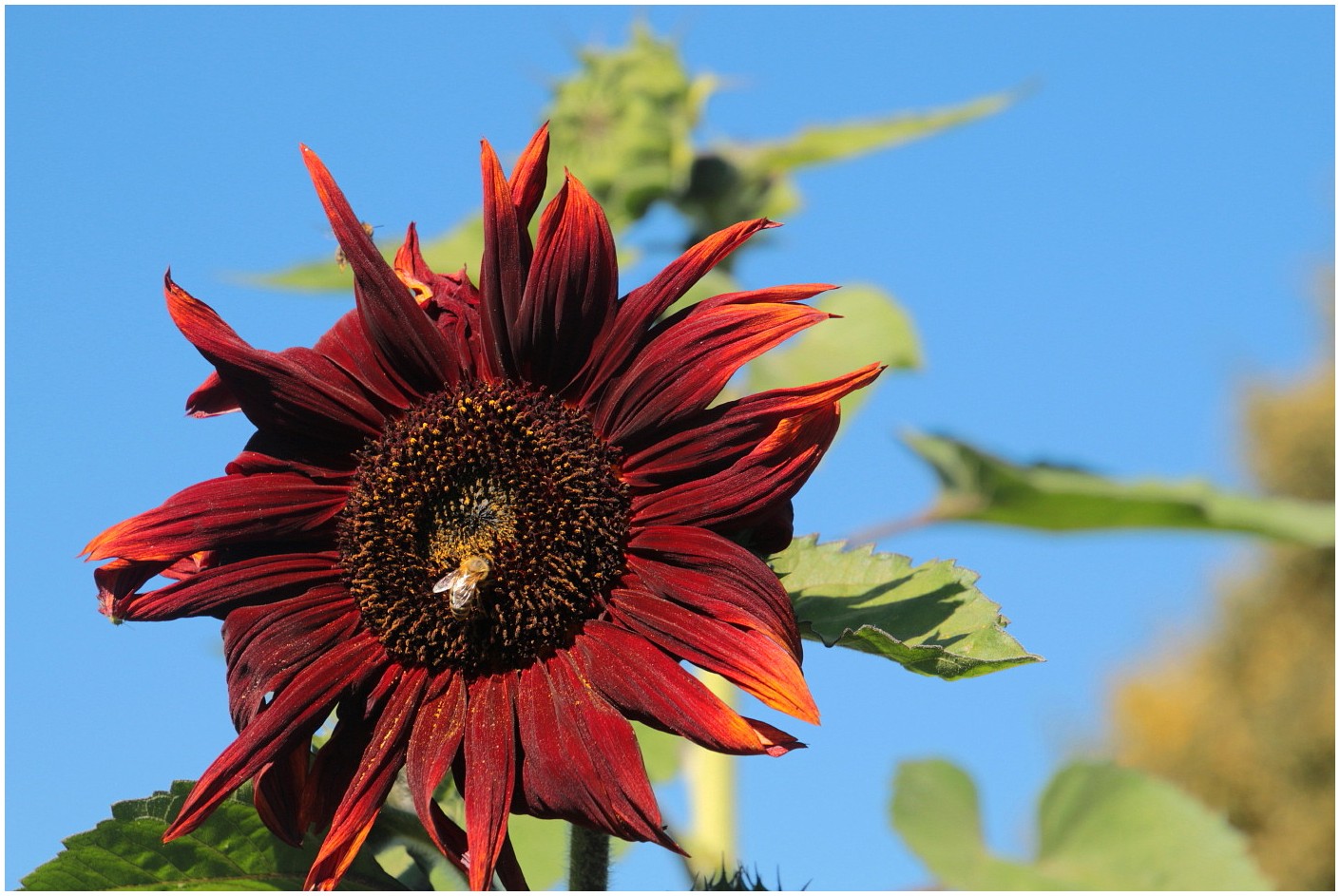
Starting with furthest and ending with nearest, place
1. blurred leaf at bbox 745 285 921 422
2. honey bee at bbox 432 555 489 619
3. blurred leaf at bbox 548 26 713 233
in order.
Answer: blurred leaf at bbox 548 26 713 233 < blurred leaf at bbox 745 285 921 422 < honey bee at bbox 432 555 489 619

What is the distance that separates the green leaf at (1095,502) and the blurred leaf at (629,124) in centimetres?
155

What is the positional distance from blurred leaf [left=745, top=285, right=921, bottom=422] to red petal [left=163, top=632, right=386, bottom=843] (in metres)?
1.25

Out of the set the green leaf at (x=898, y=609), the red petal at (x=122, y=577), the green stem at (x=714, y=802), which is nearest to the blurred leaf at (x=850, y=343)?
the green stem at (x=714, y=802)

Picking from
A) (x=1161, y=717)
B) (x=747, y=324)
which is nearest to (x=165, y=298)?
(x=747, y=324)

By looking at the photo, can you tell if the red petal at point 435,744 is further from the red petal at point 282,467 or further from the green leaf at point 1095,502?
the green leaf at point 1095,502

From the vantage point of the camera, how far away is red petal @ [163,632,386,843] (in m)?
1.19

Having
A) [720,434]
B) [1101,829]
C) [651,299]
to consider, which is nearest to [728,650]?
[720,434]

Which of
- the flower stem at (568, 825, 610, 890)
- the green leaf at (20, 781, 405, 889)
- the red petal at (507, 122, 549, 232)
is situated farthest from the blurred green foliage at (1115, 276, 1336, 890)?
the red petal at (507, 122, 549, 232)

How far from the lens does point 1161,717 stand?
15406mm

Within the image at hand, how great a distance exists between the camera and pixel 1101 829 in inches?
75.7

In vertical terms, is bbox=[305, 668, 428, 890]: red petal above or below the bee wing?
below

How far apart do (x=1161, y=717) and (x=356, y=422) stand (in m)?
15.3

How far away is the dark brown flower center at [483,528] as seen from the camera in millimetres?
1284

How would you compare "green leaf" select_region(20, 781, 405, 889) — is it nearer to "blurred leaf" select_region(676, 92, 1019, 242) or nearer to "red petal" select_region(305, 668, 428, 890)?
"red petal" select_region(305, 668, 428, 890)
